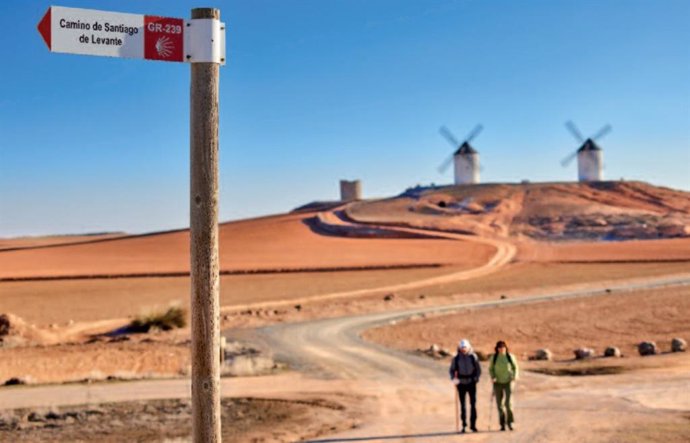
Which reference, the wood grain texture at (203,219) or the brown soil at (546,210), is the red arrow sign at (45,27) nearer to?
the wood grain texture at (203,219)

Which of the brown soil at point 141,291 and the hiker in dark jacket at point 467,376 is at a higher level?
the brown soil at point 141,291

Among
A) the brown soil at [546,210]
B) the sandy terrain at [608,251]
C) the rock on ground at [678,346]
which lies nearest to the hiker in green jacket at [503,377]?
the rock on ground at [678,346]

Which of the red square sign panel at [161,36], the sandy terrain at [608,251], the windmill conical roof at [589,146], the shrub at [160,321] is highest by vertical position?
the windmill conical roof at [589,146]

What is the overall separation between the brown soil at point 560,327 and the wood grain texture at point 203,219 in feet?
69.9

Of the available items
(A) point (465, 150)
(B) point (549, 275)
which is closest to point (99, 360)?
(B) point (549, 275)

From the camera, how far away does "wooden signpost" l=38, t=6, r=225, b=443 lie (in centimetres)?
491

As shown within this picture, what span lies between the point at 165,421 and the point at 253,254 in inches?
2257

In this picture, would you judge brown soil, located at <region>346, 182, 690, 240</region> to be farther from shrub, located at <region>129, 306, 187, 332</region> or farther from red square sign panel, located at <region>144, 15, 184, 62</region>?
red square sign panel, located at <region>144, 15, 184, 62</region>

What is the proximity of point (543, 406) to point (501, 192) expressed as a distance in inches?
3213

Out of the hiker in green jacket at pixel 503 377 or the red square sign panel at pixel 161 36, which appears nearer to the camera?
the red square sign panel at pixel 161 36

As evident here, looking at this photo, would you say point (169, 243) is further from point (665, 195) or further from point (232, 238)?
point (665, 195)

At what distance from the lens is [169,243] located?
8925 centimetres

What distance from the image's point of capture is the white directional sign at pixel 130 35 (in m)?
4.91

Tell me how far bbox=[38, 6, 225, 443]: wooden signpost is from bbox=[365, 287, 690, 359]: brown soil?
69.9 feet
